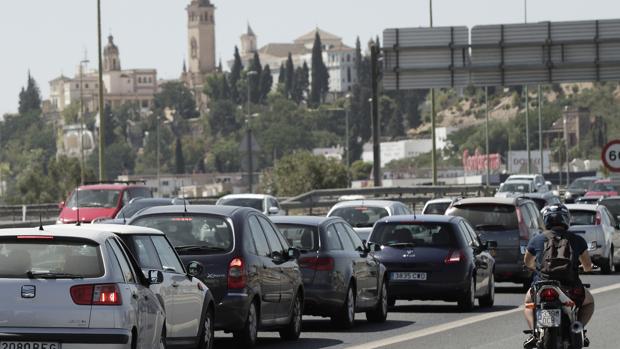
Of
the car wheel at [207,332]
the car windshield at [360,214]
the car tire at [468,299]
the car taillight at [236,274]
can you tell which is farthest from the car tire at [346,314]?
the car windshield at [360,214]

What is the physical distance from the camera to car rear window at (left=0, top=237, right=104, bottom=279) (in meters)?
12.8

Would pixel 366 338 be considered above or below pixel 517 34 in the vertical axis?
below

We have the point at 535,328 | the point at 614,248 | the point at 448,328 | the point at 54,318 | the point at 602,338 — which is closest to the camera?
the point at 54,318

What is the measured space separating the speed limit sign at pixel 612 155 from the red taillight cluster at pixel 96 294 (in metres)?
25.1

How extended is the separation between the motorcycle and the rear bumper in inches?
131

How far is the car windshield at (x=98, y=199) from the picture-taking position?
42.7 meters

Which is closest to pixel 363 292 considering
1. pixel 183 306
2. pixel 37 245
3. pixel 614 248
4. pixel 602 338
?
pixel 602 338

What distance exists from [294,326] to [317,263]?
1.45 metres

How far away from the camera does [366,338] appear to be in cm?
1959

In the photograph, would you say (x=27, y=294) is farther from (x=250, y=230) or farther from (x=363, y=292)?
(x=363, y=292)

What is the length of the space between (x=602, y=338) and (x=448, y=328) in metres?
2.47

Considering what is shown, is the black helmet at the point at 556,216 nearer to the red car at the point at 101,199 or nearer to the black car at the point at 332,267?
the black car at the point at 332,267

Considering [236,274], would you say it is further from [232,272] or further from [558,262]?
[558,262]

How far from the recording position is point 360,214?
35.1 metres
